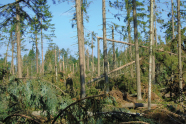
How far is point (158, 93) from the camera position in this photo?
1424 cm

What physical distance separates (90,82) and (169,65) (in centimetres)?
737

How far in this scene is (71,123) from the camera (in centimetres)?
299

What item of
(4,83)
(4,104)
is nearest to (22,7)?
(4,83)

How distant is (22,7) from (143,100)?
35.8 ft

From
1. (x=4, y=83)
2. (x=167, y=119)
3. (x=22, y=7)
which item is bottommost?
(x=167, y=119)

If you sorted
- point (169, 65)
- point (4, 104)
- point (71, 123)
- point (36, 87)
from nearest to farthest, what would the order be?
point (71, 123) < point (4, 104) < point (36, 87) < point (169, 65)

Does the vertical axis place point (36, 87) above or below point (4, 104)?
above

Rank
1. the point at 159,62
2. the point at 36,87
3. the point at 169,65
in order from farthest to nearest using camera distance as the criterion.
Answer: the point at 159,62
the point at 169,65
the point at 36,87

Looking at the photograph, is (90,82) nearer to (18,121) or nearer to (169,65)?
(169,65)

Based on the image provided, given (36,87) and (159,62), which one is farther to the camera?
(159,62)

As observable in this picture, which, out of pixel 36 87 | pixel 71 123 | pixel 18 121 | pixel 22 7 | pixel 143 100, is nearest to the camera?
pixel 71 123

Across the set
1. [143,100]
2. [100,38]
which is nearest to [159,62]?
[143,100]

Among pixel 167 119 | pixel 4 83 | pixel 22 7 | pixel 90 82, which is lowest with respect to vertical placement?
pixel 167 119

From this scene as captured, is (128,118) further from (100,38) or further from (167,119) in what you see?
(100,38)
